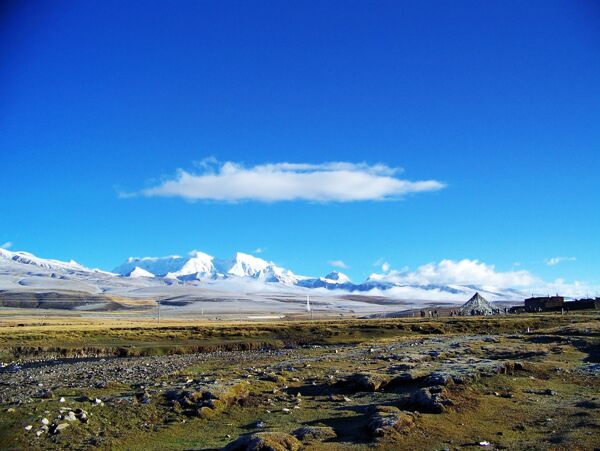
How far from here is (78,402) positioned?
882 inches

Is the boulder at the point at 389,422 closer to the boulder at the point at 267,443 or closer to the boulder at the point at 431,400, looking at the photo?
the boulder at the point at 431,400

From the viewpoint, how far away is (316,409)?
21781mm

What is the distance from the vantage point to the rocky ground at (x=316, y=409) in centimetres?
1716

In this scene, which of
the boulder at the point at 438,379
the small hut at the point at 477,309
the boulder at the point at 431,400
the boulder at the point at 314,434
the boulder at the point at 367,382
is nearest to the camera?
the boulder at the point at 314,434

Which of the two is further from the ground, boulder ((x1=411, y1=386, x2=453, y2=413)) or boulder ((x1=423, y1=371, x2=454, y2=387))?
boulder ((x1=423, y1=371, x2=454, y2=387))

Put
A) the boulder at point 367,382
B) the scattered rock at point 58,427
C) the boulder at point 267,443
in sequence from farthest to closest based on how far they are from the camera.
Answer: the boulder at point 367,382 → the scattered rock at point 58,427 → the boulder at point 267,443

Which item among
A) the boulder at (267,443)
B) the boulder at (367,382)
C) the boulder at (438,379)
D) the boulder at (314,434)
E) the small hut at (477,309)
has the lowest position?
the boulder at (314,434)

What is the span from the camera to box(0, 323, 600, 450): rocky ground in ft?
56.3

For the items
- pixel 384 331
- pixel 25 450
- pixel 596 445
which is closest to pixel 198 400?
pixel 25 450

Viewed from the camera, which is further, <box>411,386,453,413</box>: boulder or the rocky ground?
<box>411,386,453,413</box>: boulder

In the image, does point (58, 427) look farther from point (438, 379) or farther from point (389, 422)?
point (438, 379)

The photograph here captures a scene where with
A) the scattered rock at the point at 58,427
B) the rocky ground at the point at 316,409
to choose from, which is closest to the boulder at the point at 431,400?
the rocky ground at the point at 316,409

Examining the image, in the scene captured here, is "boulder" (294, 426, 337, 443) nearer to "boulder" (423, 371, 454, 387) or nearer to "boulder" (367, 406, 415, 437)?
"boulder" (367, 406, 415, 437)

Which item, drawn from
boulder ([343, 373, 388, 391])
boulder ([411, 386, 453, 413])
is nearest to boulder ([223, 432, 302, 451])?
boulder ([411, 386, 453, 413])
